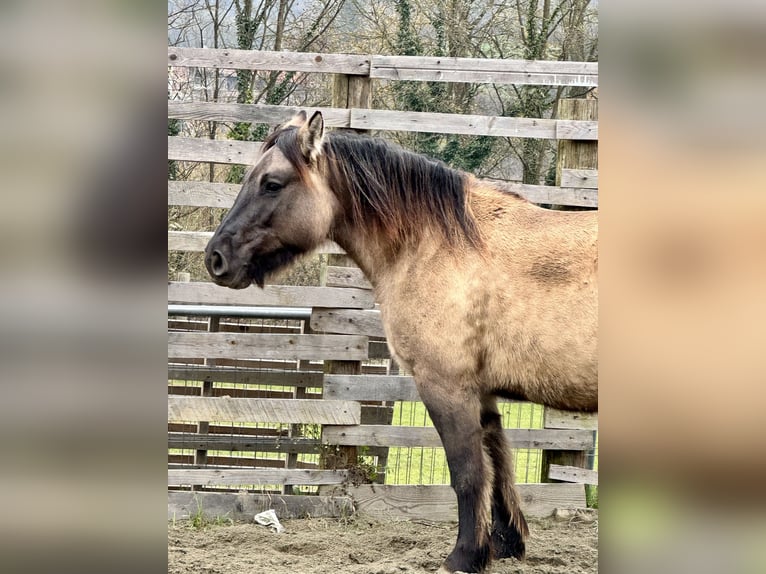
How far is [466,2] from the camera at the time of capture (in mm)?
11312

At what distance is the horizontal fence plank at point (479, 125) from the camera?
4730 millimetres

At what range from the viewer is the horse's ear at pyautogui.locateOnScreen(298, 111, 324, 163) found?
12.4 feet

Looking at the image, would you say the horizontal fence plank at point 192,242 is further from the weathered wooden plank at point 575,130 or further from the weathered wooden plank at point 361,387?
the weathered wooden plank at point 575,130

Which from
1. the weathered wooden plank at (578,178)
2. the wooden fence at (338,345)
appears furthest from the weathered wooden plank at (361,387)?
the weathered wooden plank at (578,178)

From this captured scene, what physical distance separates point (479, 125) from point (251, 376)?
251 centimetres

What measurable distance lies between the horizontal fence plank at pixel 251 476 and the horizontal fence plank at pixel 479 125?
7.58 ft

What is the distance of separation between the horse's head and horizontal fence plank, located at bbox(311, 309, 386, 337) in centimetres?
88

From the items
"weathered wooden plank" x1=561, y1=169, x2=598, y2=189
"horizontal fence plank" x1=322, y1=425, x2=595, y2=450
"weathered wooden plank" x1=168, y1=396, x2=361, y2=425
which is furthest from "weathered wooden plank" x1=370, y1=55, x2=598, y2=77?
"horizontal fence plank" x1=322, y1=425, x2=595, y2=450

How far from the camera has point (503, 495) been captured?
4.04 meters
